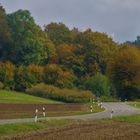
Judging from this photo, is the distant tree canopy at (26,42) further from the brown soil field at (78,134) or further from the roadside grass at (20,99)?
the brown soil field at (78,134)

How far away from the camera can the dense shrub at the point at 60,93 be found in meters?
89.4

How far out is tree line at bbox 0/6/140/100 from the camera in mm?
104625

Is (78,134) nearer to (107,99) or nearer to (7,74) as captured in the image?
(7,74)

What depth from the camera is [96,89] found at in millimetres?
111750

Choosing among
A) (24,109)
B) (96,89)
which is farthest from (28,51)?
(24,109)

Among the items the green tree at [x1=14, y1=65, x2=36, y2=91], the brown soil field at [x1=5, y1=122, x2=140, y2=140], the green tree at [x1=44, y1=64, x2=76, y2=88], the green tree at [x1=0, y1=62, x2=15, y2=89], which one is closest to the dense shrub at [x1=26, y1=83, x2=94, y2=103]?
the green tree at [x1=14, y1=65, x2=36, y2=91]

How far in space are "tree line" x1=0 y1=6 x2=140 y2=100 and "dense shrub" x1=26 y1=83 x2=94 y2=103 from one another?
628 cm

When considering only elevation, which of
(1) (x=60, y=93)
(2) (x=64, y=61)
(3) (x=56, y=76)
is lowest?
(1) (x=60, y=93)

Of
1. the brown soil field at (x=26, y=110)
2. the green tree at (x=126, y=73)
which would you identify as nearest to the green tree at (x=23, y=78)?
the green tree at (x=126, y=73)

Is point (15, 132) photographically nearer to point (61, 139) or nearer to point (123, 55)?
point (61, 139)

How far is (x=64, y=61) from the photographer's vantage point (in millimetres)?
116625

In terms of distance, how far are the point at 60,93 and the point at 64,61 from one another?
24.5m

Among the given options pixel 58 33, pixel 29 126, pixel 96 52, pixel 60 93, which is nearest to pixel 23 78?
pixel 60 93

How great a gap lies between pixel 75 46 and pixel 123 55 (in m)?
17.3
